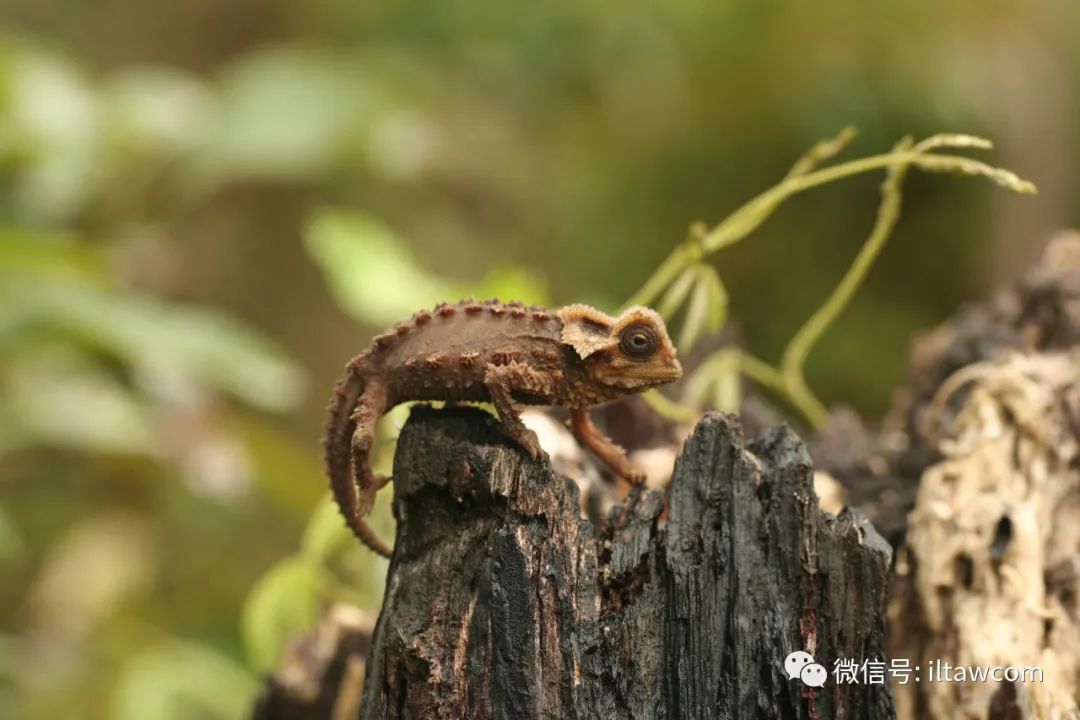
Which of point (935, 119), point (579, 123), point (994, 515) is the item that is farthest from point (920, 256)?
point (994, 515)

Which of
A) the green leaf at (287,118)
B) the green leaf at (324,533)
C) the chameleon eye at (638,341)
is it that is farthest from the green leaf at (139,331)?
the chameleon eye at (638,341)

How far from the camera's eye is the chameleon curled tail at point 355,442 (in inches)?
98.2

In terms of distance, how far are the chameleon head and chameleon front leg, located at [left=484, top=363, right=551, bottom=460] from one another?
0.52 ft

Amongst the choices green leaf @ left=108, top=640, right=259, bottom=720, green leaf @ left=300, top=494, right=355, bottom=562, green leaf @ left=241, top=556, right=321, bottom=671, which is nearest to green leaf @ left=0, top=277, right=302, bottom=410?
green leaf @ left=108, top=640, right=259, bottom=720

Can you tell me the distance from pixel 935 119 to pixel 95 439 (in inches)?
250

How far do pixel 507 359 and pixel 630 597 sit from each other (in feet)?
2.00

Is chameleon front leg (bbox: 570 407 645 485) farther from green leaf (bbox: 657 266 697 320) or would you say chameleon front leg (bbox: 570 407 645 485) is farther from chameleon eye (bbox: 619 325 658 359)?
green leaf (bbox: 657 266 697 320)

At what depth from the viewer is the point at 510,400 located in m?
2.37

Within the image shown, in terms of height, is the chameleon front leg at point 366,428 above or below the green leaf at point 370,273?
below

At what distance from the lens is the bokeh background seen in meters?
5.18

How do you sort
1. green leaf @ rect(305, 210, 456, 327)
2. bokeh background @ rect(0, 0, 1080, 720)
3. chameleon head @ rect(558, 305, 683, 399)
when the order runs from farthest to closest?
bokeh background @ rect(0, 0, 1080, 720) < green leaf @ rect(305, 210, 456, 327) < chameleon head @ rect(558, 305, 683, 399)

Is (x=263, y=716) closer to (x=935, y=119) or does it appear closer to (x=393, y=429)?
(x=393, y=429)

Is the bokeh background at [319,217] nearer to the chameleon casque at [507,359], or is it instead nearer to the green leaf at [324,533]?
the green leaf at [324,533]

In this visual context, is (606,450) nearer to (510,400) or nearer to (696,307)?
(510,400)
